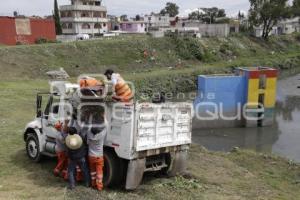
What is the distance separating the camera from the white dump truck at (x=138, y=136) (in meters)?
9.72

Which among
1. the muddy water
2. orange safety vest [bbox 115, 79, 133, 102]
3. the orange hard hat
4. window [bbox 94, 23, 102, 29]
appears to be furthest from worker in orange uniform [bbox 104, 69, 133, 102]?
window [bbox 94, 23, 102, 29]

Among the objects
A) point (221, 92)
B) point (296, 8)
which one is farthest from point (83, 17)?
point (221, 92)

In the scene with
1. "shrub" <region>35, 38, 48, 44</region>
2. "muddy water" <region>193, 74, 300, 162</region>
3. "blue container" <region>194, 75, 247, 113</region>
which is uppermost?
"shrub" <region>35, 38, 48, 44</region>

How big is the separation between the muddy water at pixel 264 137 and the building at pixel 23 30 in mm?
30755

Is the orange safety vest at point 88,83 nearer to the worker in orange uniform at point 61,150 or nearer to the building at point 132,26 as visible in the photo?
the worker in orange uniform at point 61,150

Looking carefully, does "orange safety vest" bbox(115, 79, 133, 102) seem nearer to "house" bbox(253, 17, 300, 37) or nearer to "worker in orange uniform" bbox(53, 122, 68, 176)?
"worker in orange uniform" bbox(53, 122, 68, 176)

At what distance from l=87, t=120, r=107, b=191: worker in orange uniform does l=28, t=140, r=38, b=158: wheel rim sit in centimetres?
262

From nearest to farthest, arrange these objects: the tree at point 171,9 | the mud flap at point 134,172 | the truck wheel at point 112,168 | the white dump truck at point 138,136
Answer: the white dump truck at point 138,136 → the mud flap at point 134,172 → the truck wheel at point 112,168 → the tree at point 171,9

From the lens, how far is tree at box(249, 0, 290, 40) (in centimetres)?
7469

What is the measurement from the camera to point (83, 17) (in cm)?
8269

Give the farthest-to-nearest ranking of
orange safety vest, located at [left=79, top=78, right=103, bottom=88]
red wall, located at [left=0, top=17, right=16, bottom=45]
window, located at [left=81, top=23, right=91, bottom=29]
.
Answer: window, located at [left=81, top=23, right=91, bottom=29] → red wall, located at [left=0, top=17, right=16, bottom=45] → orange safety vest, located at [left=79, top=78, right=103, bottom=88]

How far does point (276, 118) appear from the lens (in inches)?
1139

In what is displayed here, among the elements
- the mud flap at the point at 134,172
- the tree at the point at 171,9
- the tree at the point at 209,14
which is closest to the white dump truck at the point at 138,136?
the mud flap at the point at 134,172

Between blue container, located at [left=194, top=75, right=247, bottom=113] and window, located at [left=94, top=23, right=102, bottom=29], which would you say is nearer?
blue container, located at [left=194, top=75, right=247, bottom=113]
